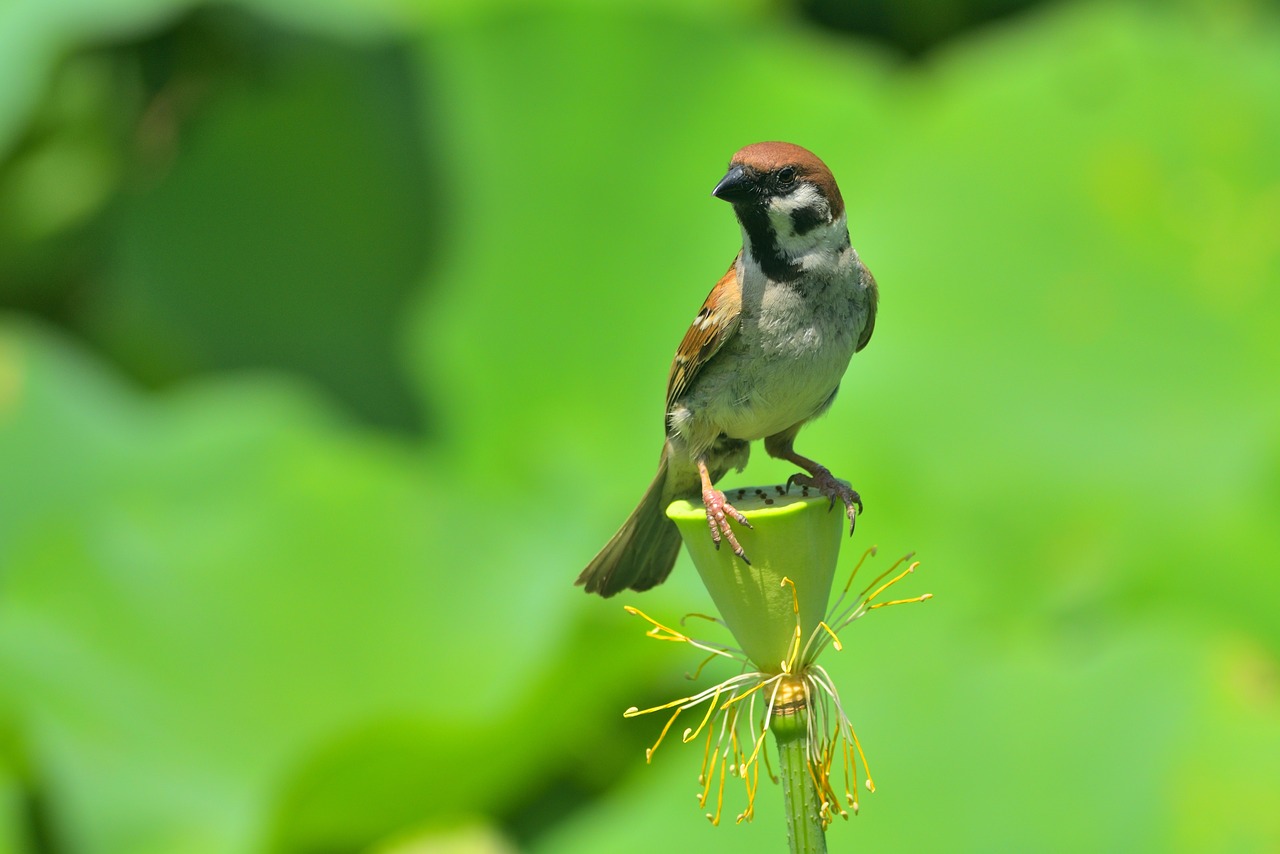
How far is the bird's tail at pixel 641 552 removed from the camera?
220 centimetres

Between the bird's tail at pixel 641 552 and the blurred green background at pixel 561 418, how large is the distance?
4.73 feet

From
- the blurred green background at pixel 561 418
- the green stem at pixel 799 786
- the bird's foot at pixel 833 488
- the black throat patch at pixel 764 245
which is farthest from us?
the blurred green background at pixel 561 418

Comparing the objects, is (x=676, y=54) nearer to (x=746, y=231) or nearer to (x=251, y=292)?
(x=251, y=292)

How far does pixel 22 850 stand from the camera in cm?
427

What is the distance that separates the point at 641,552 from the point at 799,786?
1.97 ft

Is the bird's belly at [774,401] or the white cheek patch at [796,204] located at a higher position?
the white cheek patch at [796,204]

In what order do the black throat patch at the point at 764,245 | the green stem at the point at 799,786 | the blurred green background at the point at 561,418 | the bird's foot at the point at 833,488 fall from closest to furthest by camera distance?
the green stem at the point at 799,786
the bird's foot at the point at 833,488
the black throat patch at the point at 764,245
the blurred green background at the point at 561,418

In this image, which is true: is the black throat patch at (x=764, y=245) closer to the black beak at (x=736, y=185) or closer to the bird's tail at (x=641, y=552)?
the black beak at (x=736, y=185)

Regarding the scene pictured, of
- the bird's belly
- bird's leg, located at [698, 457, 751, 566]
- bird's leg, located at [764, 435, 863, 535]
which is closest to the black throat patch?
the bird's belly

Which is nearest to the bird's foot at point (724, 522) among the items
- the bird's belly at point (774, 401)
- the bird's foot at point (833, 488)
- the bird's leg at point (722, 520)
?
the bird's leg at point (722, 520)

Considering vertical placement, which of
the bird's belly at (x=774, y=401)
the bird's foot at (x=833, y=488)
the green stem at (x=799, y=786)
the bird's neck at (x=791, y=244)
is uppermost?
the bird's neck at (x=791, y=244)

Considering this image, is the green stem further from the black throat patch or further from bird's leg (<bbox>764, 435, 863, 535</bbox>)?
the black throat patch

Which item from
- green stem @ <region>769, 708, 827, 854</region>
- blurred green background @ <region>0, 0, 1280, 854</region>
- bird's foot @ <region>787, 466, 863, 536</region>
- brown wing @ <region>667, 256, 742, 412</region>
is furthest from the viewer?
blurred green background @ <region>0, 0, 1280, 854</region>

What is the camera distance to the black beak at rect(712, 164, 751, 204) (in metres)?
1.86
